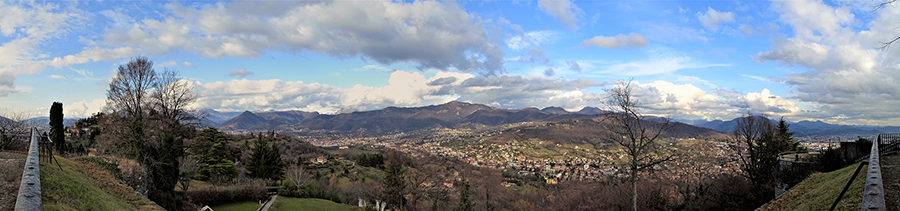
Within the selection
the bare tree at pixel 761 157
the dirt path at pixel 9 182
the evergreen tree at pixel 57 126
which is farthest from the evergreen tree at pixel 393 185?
the bare tree at pixel 761 157

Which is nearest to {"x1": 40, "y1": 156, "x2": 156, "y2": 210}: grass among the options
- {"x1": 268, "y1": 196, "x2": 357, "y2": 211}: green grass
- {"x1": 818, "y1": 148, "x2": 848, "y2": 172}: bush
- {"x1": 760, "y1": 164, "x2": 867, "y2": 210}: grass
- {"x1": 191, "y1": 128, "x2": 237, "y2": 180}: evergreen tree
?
{"x1": 268, "y1": 196, "x2": 357, "y2": 211}: green grass

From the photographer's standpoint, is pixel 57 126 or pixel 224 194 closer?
pixel 57 126

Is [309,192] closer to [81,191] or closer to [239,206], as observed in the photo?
[239,206]

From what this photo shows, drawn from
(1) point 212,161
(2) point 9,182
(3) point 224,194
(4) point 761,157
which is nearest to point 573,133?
(4) point 761,157

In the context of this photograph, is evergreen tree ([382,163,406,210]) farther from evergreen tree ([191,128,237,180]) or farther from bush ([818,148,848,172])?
bush ([818,148,848,172])

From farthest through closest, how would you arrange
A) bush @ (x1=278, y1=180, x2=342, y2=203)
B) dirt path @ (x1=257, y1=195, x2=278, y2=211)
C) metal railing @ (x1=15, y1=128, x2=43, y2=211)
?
1. bush @ (x1=278, y1=180, x2=342, y2=203)
2. dirt path @ (x1=257, y1=195, x2=278, y2=211)
3. metal railing @ (x1=15, y1=128, x2=43, y2=211)

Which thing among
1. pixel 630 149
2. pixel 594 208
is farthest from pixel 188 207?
pixel 594 208
